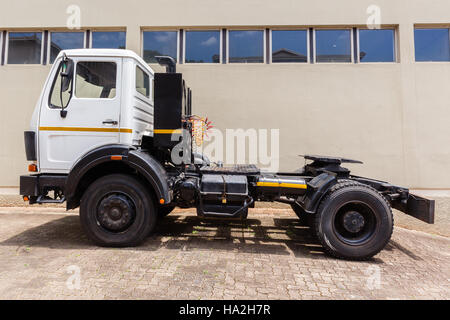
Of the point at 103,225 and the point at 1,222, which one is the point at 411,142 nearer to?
the point at 103,225

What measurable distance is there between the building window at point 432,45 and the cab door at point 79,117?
8.11 meters

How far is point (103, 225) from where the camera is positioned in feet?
12.1

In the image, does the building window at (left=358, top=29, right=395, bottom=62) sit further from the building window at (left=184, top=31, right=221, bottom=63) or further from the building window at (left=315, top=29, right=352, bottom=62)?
the building window at (left=184, top=31, right=221, bottom=63)

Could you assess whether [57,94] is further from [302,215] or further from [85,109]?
[302,215]

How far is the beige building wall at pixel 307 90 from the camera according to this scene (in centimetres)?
655

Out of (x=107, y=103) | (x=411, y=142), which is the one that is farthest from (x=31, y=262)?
(x=411, y=142)

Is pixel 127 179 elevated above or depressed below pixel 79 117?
below

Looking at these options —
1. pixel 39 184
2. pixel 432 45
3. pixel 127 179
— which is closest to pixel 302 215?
pixel 127 179

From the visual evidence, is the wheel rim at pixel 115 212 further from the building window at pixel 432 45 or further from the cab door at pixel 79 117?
the building window at pixel 432 45

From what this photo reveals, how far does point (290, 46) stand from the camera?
23.0 ft

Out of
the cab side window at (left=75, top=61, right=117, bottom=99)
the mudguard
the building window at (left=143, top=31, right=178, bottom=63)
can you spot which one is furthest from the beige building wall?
the mudguard

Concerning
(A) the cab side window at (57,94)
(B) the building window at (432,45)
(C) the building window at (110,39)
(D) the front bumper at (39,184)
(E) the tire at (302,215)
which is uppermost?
(C) the building window at (110,39)

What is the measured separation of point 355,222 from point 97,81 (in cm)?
460

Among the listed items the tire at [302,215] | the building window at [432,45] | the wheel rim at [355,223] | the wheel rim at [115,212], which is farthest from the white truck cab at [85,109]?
the building window at [432,45]
